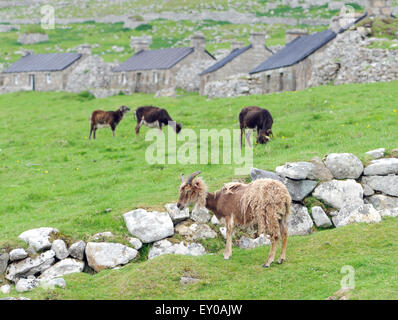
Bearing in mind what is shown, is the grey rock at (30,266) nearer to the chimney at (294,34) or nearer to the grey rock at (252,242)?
the grey rock at (252,242)

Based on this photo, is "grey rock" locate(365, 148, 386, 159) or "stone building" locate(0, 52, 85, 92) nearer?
"grey rock" locate(365, 148, 386, 159)

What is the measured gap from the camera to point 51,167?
26.0m

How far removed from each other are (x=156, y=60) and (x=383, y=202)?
51.6m

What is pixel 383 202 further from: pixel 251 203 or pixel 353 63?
pixel 353 63

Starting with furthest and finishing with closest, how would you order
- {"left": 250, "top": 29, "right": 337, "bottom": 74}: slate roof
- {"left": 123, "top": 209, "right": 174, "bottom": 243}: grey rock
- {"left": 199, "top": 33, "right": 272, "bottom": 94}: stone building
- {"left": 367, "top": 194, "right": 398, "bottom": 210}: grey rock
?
{"left": 199, "top": 33, "right": 272, "bottom": 94}: stone building < {"left": 250, "top": 29, "right": 337, "bottom": 74}: slate roof < {"left": 367, "top": 194, "right": 398, "bottom": 210}: grey rock < {"left": 123, "top": 209, "right": 174, "bottom": 243}: grey rock

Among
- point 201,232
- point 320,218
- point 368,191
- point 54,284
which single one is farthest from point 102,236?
point 368,191

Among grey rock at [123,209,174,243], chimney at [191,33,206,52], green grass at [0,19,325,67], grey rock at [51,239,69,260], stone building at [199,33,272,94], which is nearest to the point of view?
grey rock at [51,239,69,260]

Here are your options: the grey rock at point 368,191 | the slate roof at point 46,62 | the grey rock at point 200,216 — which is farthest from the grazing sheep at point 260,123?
the slate roof at point 46,62

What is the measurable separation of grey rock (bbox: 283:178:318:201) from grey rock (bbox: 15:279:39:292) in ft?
26.7

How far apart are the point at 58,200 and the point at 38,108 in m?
34.1

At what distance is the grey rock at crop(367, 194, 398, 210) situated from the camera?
16875 mm

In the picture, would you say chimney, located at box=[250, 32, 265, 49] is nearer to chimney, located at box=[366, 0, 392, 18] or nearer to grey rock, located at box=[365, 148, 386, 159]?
chimney, located at box=[366, 0, 392, 18]

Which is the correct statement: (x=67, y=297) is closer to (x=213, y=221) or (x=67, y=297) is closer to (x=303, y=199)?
(x=213, y=221)

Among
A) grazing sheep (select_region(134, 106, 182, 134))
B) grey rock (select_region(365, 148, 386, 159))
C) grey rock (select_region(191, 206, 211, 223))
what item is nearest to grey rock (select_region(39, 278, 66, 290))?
grey rock (select_region(191, 206, 211, 223))
